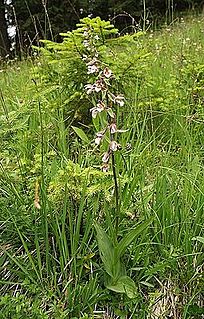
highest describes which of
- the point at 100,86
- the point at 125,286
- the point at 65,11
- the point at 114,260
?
the point at 100,86

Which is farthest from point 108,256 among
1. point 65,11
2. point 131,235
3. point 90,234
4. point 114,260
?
point 65,11

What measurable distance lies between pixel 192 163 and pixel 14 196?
3.06 feet

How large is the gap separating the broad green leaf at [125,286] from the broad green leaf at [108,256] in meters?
0.04

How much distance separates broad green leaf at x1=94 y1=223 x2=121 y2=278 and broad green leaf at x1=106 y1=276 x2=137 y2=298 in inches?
1.5

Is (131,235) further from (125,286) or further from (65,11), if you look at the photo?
(65,11)

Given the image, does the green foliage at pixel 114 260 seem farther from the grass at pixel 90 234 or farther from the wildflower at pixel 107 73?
the wildflower at pixel 107 73

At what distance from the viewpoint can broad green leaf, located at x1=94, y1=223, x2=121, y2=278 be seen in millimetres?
1753

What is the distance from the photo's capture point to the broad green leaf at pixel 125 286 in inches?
69.1

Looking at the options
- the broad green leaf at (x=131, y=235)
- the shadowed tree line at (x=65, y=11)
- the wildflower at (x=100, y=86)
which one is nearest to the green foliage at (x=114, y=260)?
the broad green leaf at (x=131, y=235)

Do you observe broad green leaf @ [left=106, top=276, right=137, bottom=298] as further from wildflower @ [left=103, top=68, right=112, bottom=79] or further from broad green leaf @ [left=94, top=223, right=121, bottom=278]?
wildflower @ [left=103, top=68, right=112, bottom=79]

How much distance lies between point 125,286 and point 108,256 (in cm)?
14

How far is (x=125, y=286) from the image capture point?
1772mm

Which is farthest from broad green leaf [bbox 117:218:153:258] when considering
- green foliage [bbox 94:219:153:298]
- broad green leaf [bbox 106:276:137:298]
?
broad green leaf [bbox 106:276:137:298]

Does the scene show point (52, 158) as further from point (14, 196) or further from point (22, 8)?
point (22, 8)
